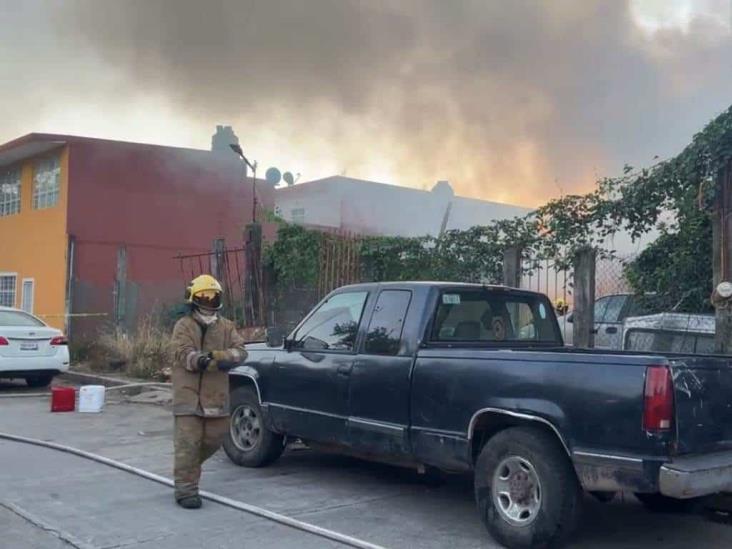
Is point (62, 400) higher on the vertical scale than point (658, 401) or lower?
lower

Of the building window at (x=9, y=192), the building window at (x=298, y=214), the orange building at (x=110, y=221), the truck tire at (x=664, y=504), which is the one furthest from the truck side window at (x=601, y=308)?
the building window at (x=298, y=214)

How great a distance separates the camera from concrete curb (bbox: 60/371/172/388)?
12.2m

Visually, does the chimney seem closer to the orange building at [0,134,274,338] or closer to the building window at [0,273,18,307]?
the orange building at [0,134,274,338]

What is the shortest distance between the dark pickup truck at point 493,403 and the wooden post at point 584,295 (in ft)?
6.55

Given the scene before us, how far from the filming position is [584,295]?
8133 millimetres

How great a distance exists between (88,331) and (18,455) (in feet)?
35.1

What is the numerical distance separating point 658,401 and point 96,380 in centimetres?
1057

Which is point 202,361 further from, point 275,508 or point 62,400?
point 62,400

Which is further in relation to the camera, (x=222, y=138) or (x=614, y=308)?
(x=222, y=138)

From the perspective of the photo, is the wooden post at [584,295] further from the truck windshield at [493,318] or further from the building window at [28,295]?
the building window at [28,295]

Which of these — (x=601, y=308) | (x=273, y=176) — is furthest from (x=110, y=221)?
(x=601, y=308)

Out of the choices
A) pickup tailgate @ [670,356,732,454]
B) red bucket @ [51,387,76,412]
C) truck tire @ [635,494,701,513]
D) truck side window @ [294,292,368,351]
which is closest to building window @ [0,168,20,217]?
red bucket @ [51,387,76,412]

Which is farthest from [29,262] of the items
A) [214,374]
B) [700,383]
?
[700,383]

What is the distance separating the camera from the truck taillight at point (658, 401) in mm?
4012
